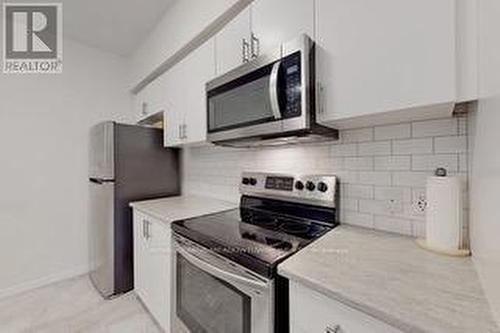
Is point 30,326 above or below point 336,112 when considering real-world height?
below

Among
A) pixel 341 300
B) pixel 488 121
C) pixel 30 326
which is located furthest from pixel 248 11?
pixel 30 326

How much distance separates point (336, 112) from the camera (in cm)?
102

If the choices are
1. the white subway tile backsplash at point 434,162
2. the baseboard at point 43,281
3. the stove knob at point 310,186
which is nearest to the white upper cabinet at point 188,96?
the stove knob at point 310,186

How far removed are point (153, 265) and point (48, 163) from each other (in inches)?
67.2

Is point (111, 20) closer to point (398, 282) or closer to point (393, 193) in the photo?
point (393, 193)

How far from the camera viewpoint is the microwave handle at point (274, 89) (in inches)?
44.1

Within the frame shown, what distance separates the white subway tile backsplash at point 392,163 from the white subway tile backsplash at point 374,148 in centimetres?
3

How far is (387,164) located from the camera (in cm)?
117

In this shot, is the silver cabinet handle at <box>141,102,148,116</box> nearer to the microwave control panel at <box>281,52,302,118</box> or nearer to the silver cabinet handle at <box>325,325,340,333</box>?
the microwave control panel at <box>281,52,302,118</box>

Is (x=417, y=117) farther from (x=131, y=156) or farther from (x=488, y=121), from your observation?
(x=131, y=156)

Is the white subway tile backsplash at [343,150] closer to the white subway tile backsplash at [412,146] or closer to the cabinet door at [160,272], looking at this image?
the white subway tile backsplash at [412,146]

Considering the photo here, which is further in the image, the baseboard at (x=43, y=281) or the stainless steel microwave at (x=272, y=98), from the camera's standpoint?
the baseboard at (x=43, y=281)

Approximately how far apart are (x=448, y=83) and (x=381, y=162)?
1.63 feet

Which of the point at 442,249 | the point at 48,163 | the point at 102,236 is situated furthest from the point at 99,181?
the point at 442,249
